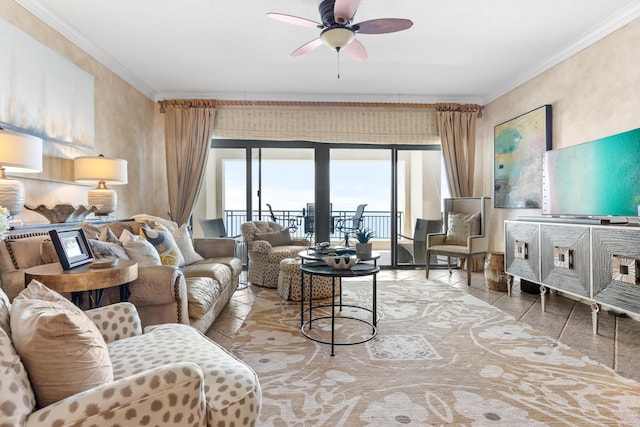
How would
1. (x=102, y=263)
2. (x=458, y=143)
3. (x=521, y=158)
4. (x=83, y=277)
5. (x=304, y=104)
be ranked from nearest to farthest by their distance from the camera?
(x=83, y=277) → (x=102, y=263) → (x=521, y=158) → (x=304, y=104) → (x=458, y=143)

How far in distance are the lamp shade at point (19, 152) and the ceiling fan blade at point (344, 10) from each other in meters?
2.09

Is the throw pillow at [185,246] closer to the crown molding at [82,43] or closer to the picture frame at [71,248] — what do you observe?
the picture frame at [71,248]

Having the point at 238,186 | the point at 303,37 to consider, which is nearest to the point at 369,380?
the point at 303,37

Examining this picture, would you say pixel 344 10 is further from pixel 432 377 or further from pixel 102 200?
pixel 102 200

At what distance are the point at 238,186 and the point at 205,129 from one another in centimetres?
94

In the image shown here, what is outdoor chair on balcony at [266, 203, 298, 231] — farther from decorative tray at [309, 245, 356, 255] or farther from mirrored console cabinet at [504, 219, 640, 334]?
mirrored console cabinet at [504, 219, 640, 334]

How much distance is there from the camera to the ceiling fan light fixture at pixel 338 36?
251 centimetres

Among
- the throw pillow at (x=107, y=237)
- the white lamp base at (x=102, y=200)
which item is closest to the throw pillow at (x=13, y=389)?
the throw pillow at (x=107, y=237)

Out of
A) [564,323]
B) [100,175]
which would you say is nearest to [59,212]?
[100,175]

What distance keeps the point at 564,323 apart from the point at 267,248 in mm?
2956

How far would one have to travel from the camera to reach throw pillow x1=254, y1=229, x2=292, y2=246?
172 inches

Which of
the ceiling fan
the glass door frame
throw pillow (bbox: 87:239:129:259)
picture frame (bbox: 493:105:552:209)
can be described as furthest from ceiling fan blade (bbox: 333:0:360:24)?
the glass door frame

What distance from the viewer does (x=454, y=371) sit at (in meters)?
2.04

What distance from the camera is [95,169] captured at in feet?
9.98
